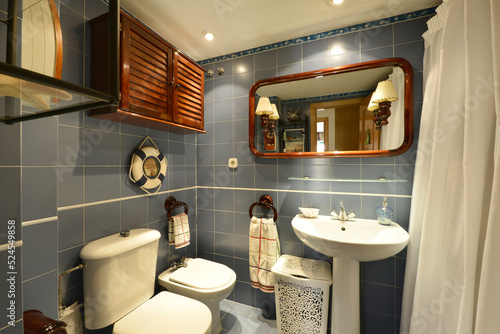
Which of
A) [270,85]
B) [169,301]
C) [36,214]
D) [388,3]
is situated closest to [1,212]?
[36,214]

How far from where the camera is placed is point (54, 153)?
77 cm

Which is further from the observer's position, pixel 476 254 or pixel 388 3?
pixel 388 3

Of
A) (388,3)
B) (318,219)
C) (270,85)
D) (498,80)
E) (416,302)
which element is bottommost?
(416,302)

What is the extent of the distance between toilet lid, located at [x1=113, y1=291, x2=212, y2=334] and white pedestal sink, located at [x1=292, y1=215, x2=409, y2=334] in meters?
0.72

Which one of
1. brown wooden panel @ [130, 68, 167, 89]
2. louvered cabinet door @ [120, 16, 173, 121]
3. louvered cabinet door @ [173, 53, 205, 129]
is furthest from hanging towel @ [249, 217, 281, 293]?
brown wooden panel @ [130, 68, 167, 89]

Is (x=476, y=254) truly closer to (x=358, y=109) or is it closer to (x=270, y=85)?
(x=358, y=109)

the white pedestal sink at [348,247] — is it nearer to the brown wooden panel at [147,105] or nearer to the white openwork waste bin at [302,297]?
the white openwork waste bin at [302,297]

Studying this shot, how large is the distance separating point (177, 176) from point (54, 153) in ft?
3.47

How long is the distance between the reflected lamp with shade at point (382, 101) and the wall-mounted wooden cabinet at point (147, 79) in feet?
4.51

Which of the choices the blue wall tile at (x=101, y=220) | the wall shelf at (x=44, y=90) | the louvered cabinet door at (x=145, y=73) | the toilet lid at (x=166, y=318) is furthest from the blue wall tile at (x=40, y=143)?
the toilet lid at (x=166, y=318)

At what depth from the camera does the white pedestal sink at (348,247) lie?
3.57ft

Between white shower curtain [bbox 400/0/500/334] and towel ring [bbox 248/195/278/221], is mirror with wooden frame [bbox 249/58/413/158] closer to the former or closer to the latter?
white shower curtain [bbox 400/0/500/334]

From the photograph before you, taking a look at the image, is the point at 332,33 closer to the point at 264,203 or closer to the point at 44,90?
the point at 264,203

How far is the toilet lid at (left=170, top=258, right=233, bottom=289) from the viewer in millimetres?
1352
